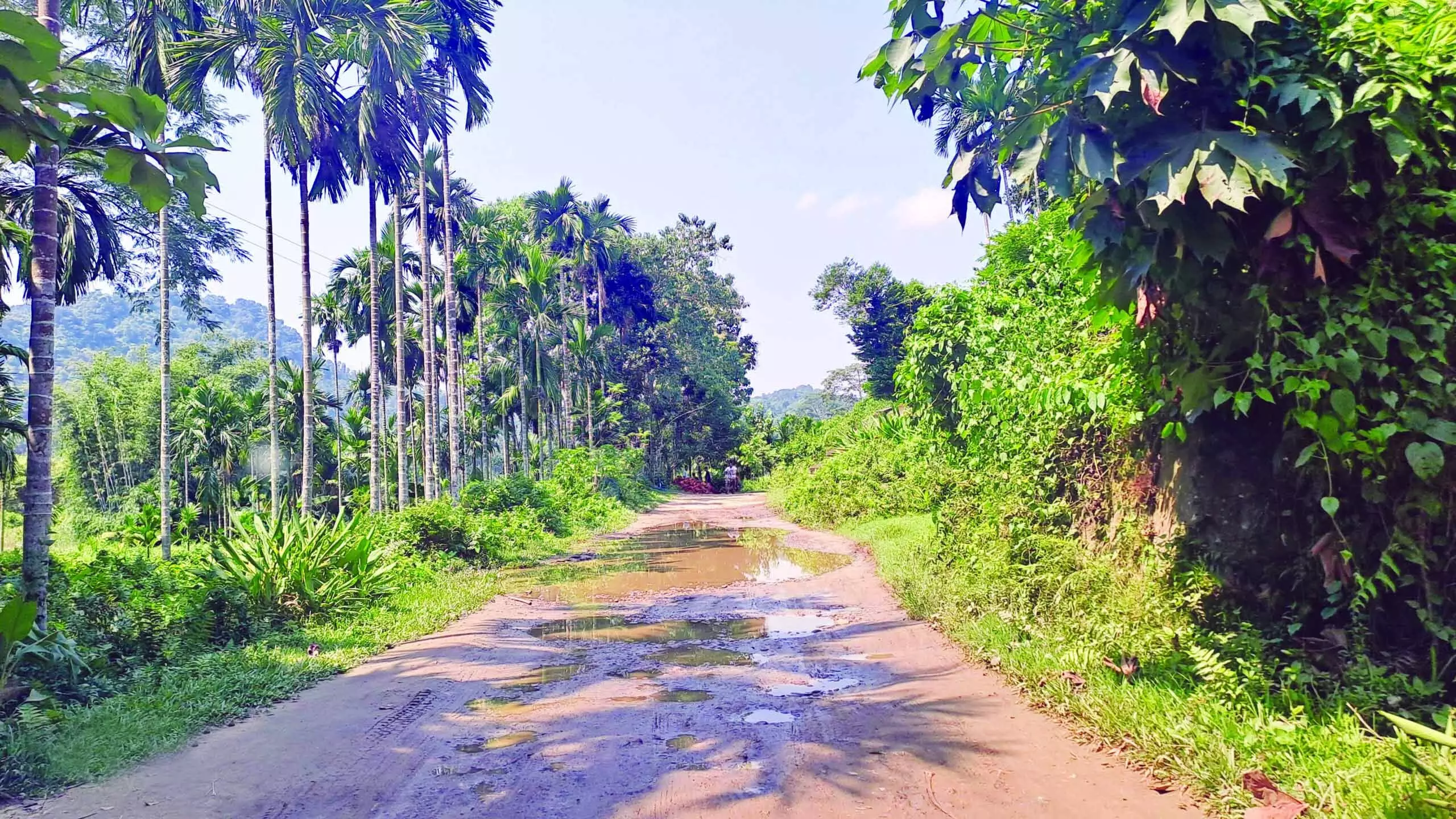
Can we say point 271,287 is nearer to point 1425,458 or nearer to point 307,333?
point 307,333

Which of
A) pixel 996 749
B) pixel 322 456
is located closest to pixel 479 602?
pixel 996 749

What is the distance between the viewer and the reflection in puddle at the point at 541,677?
21.6ft

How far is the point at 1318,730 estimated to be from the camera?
3.84 m

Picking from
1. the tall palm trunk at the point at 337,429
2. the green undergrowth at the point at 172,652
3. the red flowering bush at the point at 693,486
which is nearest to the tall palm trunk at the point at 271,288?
the green undergrowth at the point at 172,652

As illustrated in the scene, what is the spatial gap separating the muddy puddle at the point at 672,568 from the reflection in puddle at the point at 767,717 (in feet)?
18.8

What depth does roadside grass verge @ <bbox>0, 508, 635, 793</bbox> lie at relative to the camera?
4641 mm

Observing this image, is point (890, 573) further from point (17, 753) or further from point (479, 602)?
point (17, 753)

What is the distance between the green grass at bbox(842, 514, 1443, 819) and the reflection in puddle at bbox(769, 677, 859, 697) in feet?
3.96

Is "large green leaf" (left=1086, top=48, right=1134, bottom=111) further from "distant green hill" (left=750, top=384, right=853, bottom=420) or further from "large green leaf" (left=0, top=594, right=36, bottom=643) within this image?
"distant green hill" (left=750, top=384, right=853, bottom=420)

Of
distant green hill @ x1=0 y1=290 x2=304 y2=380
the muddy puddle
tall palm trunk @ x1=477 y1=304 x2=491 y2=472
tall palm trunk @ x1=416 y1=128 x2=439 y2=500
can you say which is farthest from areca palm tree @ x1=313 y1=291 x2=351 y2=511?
distant green hill @ x1=0 y1=290 x2=304 y2=380

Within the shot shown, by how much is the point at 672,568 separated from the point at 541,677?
25.7ft

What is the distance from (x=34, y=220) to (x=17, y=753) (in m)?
4.54

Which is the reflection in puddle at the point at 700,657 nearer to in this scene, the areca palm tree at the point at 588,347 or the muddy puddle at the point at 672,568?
the muddy puddle at the point at 672,568

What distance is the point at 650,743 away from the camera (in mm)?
4980
